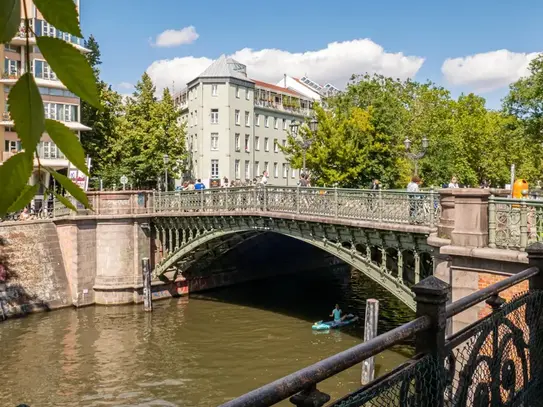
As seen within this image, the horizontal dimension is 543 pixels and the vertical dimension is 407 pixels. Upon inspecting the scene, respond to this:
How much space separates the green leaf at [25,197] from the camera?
34.5 inches

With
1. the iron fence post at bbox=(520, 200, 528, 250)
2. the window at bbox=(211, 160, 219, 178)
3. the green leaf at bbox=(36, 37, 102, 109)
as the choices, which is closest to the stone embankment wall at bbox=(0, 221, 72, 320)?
the iron fence post at bbox=(520, 200, 528, 250)

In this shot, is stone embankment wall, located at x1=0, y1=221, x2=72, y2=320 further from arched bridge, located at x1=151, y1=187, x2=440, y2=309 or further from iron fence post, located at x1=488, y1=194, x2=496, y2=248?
iron fence post, located at x1=488, y1=194, x2=496, y2=248

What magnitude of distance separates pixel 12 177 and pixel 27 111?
12 centimetres

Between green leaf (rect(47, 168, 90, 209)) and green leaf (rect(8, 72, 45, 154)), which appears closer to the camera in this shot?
green leaf (rect(8, 72, 45, 154))

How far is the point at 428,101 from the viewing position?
160 feet

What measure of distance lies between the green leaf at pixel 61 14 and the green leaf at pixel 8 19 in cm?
4

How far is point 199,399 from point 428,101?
39664 mm

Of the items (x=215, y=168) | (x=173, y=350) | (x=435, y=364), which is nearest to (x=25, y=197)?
(x=435, y=364)

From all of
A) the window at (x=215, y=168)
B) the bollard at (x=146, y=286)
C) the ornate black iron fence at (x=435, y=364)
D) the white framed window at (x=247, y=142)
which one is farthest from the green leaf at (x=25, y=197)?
the white framed window at (x=247, y=142)

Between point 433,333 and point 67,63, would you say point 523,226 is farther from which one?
point 67,63

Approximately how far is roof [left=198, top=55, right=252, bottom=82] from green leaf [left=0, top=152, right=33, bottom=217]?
53966mm

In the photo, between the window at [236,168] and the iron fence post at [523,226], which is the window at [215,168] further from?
the iron fence post at [523,226]

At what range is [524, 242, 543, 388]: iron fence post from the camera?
5133 mm

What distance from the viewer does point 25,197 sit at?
36.4 inches
